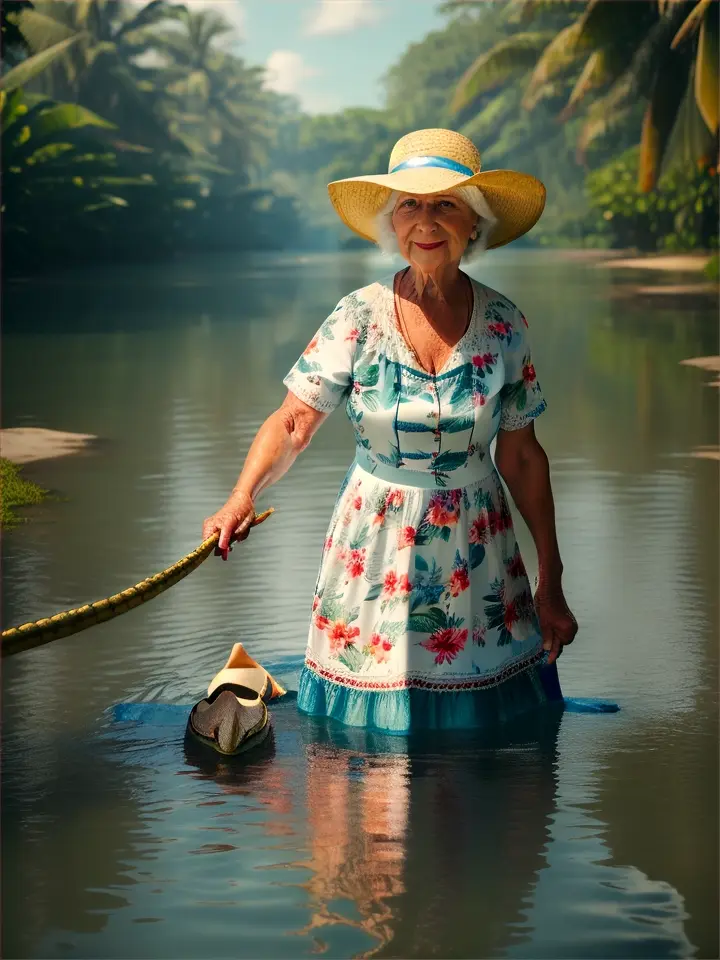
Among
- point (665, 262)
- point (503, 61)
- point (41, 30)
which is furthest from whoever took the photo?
point (41, 30)

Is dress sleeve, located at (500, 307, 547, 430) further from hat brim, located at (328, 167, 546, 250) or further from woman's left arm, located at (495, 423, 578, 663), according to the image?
hat brim, located at (328, 167, 546, 250)

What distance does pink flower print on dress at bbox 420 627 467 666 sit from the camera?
4.26m

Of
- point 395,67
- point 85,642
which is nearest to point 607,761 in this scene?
point 85,642

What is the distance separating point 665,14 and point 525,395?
23.0 m

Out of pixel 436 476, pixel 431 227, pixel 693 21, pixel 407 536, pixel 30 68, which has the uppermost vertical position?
pixel 30 68

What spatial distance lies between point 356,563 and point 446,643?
0.31 meters

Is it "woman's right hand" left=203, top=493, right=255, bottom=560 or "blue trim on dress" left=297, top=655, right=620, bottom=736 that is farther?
"blue trim on dress" left=297, top=655, right=620, bottom=736

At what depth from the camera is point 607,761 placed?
440 centimetres

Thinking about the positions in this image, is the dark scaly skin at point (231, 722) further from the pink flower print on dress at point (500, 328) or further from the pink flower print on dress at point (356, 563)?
the pink flower print on dress at point (500, 328)

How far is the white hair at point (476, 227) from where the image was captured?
13.7 ft

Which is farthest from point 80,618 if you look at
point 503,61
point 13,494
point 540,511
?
point 503,61

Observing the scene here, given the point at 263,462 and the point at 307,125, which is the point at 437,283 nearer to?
the point at 263,462

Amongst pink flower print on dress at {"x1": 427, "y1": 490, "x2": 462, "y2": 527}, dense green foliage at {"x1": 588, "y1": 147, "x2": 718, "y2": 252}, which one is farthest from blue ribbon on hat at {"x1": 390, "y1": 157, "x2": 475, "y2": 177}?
dense green foliage at {"x1": 588, "y1": 147, "x2": 718, "y2": 252}

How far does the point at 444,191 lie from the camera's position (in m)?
4.11
